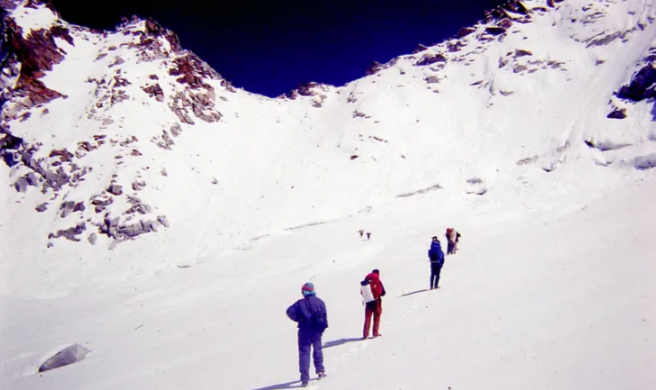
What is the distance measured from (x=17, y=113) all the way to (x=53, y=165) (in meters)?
13.6

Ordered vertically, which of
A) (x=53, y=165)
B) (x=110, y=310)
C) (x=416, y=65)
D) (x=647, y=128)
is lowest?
(x=110, y=310)

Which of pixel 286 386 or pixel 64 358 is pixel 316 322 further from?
pixel 64 358

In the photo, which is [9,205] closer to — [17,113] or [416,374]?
[17,113]

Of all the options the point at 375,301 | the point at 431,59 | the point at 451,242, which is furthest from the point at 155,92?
the point at 375,301

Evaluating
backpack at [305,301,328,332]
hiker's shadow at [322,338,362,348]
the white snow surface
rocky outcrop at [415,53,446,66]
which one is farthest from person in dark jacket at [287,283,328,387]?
rocky outcrop at [415,53,446,66]

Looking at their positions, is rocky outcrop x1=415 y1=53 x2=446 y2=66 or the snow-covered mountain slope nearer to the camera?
the snow-covered mountain slope

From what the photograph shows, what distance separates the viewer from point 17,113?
175ft

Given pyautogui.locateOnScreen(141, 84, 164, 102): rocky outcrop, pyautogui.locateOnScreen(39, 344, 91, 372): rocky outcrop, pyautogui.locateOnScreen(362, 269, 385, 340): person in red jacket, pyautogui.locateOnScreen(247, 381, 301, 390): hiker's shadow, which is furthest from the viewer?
pyautogui.locateOnScreen(141, 84, 164, 102): rocky outcrop

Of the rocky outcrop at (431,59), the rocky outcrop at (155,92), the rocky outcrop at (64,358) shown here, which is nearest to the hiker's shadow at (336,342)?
the rocky outcrop at (64,358)

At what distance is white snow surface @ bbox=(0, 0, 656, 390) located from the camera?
8859 mm

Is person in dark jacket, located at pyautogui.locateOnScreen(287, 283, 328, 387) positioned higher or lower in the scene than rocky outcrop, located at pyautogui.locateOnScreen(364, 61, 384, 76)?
lower

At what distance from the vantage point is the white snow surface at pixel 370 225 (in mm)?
8859

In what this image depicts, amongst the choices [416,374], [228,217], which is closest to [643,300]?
[416,374]

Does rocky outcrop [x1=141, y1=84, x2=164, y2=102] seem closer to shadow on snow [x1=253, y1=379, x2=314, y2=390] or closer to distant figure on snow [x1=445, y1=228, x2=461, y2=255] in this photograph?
distant figure on snow [x1=445, y1=228, x2=461, y2=255]
